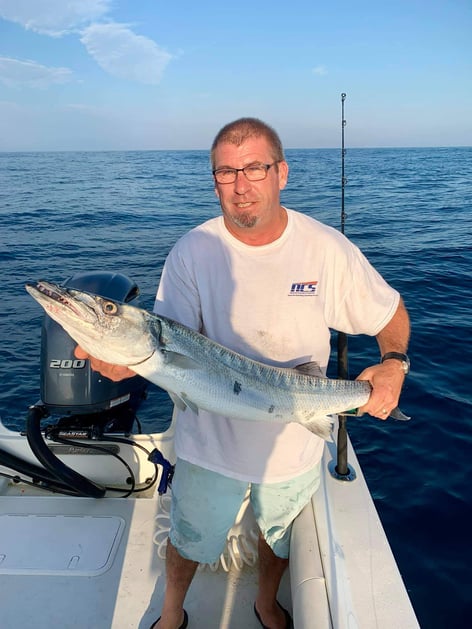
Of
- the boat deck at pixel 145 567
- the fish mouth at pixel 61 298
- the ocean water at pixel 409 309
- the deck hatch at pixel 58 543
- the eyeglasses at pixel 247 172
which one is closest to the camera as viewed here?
the fish mouth at pixel 61 298

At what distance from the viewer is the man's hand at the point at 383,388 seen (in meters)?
2.87

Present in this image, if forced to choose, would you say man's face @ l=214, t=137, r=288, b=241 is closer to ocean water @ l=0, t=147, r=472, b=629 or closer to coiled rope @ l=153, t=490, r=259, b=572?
coiled rope @ l=153, t=490, r=259, b=572

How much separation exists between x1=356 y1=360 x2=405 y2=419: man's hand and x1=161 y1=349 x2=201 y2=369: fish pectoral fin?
1092 millimetres

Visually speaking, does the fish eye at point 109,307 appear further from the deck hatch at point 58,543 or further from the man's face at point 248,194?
the deck hatch at point 58,543

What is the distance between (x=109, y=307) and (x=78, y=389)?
1.70m

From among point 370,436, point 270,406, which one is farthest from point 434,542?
point 270,406

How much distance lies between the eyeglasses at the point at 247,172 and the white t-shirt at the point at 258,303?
0.88 feet

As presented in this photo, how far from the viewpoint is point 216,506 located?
285 cm

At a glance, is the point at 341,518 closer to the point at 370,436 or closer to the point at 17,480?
the point at 17,480

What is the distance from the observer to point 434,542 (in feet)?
16.5

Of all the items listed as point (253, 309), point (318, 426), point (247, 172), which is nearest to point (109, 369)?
point (253, 309)

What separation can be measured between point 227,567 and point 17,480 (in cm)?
206

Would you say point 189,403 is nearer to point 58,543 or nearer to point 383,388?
point 383,388

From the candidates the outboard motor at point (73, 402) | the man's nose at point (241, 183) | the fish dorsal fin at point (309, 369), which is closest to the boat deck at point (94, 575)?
the outboard motor at point (73, 402)
